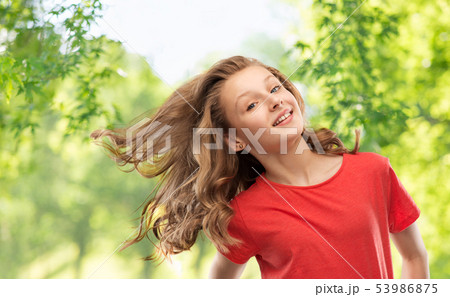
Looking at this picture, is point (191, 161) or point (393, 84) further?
point (393, 84)

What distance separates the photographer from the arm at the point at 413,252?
Result: 1.28 meters

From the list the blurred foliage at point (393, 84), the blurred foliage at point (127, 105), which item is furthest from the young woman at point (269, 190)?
the blurred foliage at point (393, 84)

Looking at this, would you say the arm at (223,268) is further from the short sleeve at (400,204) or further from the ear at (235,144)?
the short sleeve at (400,204)

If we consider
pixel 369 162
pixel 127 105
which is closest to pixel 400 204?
pixel 369 162

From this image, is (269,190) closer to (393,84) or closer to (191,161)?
(191,161)

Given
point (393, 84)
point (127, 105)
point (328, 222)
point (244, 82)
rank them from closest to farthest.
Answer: point (328, 222) → point (244, 82) → point (393, 84) → point (127, 105)

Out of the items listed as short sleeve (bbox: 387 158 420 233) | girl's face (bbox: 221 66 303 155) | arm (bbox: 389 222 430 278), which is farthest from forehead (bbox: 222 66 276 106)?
arm (bbox: 389 222 430 278)

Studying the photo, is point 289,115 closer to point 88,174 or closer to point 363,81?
point 363,81

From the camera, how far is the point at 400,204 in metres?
1.25

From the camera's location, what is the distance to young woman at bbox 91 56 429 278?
1172 millimetres

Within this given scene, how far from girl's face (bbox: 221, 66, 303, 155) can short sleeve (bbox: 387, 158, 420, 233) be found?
0.92 feet

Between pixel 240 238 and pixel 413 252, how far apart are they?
479mm

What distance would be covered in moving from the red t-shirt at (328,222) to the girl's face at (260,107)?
133mm

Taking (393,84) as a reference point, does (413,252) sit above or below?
below
